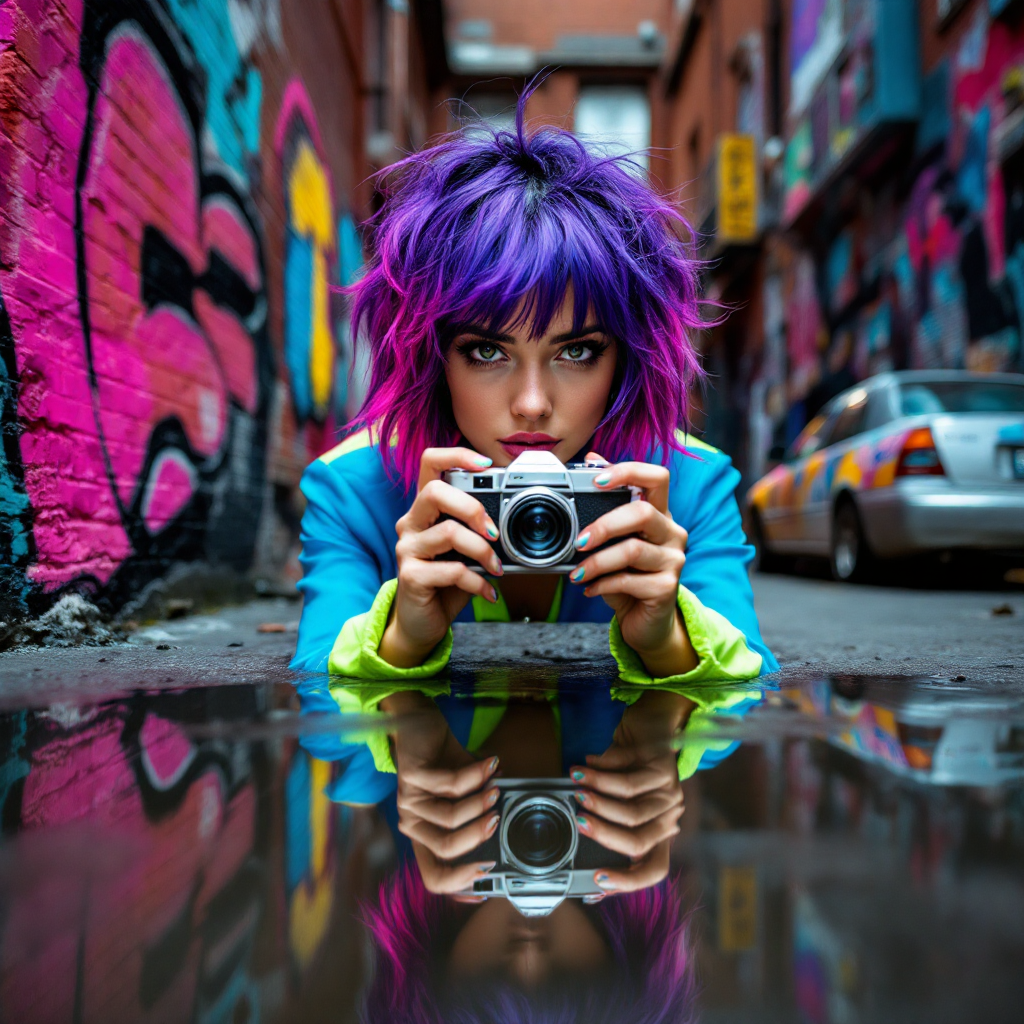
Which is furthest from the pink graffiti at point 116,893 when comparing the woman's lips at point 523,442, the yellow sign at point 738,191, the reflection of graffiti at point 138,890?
the yellow sign at point 738,191

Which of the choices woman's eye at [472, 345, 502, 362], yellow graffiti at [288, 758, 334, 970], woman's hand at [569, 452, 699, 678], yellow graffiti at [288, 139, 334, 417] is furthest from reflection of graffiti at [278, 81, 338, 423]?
yellow graffiti at [288, 758, 334, 970]

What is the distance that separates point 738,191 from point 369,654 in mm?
13277

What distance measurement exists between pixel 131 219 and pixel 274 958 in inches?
118

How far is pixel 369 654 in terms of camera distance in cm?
168

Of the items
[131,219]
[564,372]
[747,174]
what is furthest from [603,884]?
[747,174]

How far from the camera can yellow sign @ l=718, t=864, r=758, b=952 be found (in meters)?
0.65

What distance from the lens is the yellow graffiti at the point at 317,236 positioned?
20.3ft

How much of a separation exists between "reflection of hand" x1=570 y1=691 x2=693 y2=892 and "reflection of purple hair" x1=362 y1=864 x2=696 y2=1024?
65 mm

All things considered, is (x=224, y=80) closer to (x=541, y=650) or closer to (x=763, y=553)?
(x=541, y=650)

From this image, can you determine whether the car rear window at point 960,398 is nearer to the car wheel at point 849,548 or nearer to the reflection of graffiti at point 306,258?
the car wheel at point 849,548

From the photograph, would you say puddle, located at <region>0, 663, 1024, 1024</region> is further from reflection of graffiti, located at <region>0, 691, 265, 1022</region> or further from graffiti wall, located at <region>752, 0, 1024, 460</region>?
graffiti wall, located at <region>752, 0, 1024, 460</region>

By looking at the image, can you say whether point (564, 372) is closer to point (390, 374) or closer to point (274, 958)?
point (390, 374)

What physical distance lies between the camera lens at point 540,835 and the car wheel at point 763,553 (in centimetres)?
718

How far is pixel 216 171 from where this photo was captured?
418 cm
